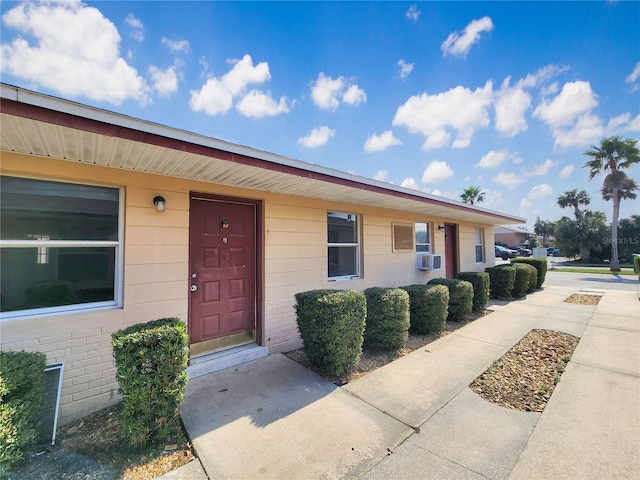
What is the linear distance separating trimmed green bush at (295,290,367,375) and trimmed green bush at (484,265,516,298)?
685cm

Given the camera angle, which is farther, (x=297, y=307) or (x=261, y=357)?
(x=261, y=357)

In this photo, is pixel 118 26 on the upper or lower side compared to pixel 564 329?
upper

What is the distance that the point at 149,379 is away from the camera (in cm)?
217

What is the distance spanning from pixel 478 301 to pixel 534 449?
515cm

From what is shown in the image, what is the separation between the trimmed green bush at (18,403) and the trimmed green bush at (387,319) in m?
3.74

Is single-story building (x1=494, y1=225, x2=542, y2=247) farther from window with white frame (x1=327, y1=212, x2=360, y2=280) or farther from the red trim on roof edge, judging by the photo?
the red trim on roof edge

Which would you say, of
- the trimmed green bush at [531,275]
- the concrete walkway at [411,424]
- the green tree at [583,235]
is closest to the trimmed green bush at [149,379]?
the concrete walkway at [411,424]

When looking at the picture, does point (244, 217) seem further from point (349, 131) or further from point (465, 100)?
point (465, 100)

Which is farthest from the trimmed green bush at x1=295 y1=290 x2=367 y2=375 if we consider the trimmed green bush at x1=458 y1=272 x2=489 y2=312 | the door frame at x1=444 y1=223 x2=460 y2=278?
the door frame at x1=444 y1=223 x2=460 y2=278

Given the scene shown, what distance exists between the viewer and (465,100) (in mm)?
7273

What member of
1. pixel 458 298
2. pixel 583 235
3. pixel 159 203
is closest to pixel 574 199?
pixel 583 235

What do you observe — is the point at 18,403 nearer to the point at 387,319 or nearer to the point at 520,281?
the point at 387,319

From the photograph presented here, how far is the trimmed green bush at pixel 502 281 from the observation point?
8352 mm

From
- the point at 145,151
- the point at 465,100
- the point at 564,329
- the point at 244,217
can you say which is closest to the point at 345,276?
the point at 244,217
